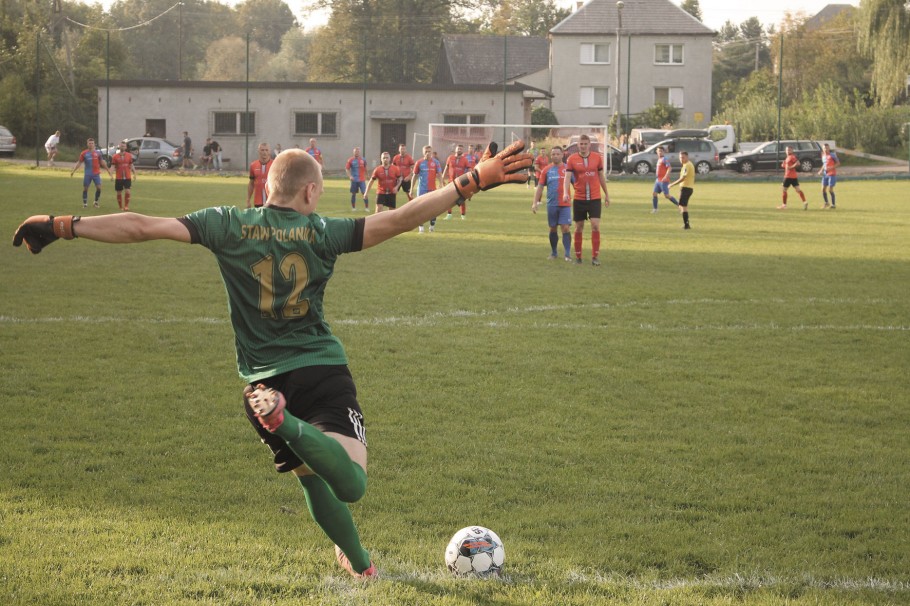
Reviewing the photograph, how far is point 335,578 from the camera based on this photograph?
4371 mm

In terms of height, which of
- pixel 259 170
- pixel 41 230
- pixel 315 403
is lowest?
pixel 315 403

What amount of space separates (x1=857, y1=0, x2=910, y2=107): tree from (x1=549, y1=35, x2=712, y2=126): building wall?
45.0 feet

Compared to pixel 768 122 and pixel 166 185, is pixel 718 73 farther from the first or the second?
pixel 166 185

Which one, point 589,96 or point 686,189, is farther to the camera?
point 589,96

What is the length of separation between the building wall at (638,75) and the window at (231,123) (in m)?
20.3

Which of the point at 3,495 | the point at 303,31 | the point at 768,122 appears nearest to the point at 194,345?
the point at 3,495

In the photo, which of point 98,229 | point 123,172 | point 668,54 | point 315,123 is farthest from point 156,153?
point 98,229

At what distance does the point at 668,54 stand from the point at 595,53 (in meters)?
4.58

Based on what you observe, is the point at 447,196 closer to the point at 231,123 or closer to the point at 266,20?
the point at 231,123

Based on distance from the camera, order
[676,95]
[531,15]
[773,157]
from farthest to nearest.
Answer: [531,15]
[676,95]
[773,157]

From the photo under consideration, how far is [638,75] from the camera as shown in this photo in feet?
204

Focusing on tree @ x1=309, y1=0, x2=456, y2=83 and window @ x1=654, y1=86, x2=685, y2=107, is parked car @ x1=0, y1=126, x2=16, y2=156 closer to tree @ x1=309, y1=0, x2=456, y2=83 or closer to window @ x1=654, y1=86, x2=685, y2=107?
tree @ x1=309, y1=0, x2=456, y2=83

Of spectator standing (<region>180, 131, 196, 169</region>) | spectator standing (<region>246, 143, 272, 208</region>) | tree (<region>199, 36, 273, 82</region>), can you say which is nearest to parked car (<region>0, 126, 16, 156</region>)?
spectator standing (<region>180, 131, 196, 169</region>)

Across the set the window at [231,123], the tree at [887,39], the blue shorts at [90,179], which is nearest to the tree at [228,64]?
the window at [231,123]
